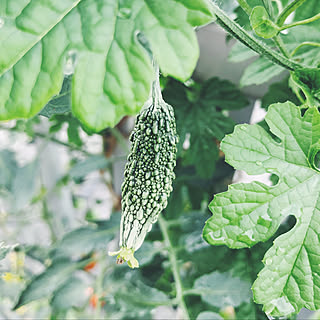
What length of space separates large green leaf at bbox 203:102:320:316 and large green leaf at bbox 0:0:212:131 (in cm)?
16

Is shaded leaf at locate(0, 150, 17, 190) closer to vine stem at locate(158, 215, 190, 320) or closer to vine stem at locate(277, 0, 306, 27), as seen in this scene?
vine stem at locate(158, 215, 190, 320)

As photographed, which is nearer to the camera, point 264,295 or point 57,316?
point 264,295

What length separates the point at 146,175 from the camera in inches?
13.6

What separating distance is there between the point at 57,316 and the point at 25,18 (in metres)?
0.88

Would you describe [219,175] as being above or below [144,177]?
below

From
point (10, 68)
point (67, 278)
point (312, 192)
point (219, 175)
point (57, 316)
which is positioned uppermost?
point (10, 68)

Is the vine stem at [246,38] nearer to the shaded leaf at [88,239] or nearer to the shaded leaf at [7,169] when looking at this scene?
the shaded leaf at [88,239]

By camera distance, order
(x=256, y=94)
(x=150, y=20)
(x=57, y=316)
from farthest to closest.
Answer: (x=57, y=316)
(x=256, y=94)
(x=150, y=20)

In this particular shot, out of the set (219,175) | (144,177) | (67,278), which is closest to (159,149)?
(144,177)

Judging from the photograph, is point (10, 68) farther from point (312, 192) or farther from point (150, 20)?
point (312, 192)

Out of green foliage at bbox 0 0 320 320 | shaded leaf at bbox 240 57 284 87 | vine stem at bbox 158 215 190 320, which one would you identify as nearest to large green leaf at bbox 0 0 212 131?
green foliage at bbox 0 0 320 320

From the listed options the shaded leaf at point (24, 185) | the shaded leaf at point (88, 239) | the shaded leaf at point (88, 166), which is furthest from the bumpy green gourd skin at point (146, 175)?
the shaded leaf at point (24, 185)

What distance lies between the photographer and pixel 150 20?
28 cm

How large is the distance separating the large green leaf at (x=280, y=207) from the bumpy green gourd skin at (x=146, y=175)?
0.24 feet
